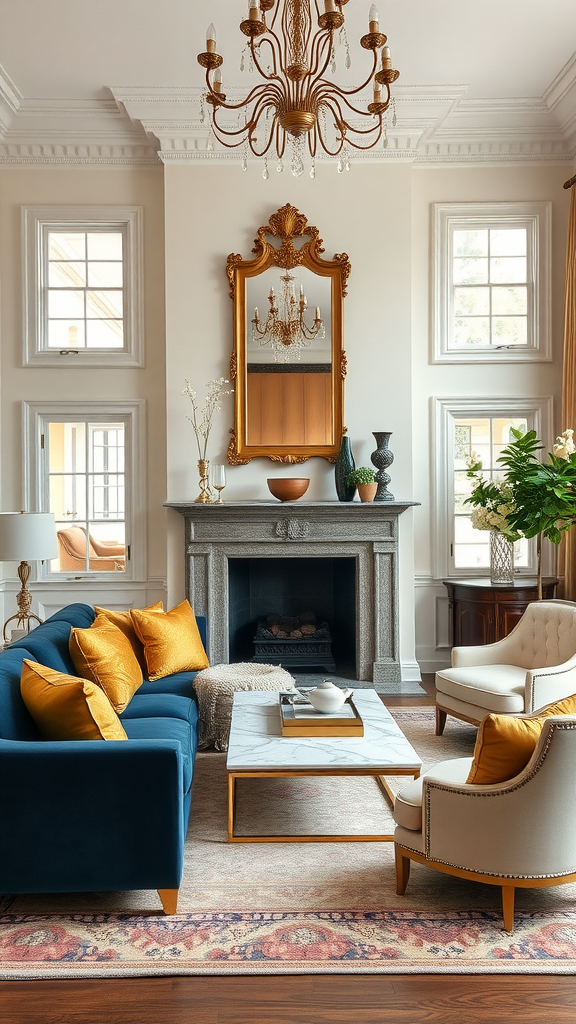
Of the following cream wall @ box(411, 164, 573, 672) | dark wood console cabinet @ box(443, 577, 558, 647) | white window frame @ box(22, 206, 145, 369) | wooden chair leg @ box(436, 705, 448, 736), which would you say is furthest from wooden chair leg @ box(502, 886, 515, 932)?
white window frame @ box(22, 206, 145, 369)

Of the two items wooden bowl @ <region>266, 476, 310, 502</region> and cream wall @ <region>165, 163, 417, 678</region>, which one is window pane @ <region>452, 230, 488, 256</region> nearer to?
cream wall @ <region>165, 163, 417, 678</region>

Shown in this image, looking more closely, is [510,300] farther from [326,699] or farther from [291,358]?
[326,699]

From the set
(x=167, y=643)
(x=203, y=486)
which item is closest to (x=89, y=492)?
(x=203, y=486)

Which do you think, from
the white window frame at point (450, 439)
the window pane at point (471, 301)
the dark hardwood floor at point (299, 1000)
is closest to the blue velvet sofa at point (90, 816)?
the dark hardwood floor at point (299, 1000)

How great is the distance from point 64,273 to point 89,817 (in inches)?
188

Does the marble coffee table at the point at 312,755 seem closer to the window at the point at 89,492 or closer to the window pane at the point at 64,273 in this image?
the window at the point at 89,492

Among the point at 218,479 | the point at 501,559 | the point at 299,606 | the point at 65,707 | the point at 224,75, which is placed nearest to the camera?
the point at 65,707

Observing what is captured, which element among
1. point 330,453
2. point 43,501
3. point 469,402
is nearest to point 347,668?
point 330,453

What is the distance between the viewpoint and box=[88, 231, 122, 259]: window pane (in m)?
6.37

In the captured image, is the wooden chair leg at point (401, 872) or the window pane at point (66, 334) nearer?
the wooden chair leg at point (401, 872)

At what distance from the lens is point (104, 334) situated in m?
6.36

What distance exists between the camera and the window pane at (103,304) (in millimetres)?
6359

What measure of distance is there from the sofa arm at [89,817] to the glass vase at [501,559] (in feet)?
11.9

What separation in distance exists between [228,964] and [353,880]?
68 cm
